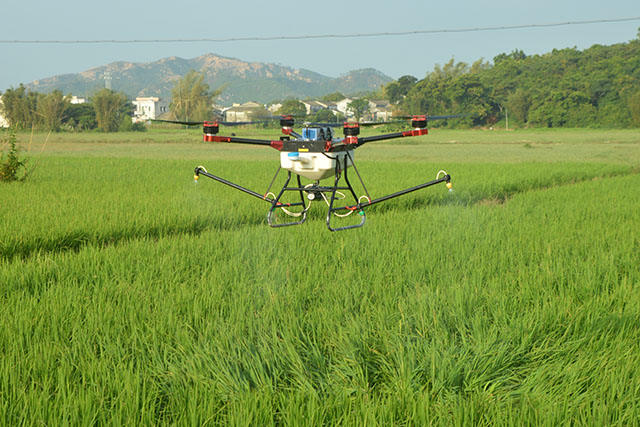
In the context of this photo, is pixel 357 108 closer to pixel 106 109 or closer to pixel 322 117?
pixel 322 117

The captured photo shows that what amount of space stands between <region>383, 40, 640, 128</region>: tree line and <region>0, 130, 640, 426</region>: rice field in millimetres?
40053

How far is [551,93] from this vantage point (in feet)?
193

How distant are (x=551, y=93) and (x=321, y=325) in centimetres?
6245

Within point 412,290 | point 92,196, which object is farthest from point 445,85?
point 412,290

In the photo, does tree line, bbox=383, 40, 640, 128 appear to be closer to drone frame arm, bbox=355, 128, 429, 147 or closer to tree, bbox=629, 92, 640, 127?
Answer: tree, bbox=629, 92, 640, 127

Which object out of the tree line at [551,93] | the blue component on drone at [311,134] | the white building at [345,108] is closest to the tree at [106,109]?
the white building at [345,108]

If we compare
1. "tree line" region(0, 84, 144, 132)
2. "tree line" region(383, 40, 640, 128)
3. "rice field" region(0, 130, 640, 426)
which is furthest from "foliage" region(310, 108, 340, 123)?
"tree line" region(0, 84, 144, 132)

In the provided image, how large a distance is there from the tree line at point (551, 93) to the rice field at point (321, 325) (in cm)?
4005

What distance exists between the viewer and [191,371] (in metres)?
2.52

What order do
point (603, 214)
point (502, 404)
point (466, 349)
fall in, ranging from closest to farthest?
point (502, 404)
point (466, 349)
point (603, 214)

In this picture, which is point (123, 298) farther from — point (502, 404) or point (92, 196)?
point (92, 196)

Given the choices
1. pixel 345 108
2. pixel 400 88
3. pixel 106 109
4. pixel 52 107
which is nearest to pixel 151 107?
pixel 106 109

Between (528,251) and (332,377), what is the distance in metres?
3.11

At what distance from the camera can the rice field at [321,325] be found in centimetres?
223
